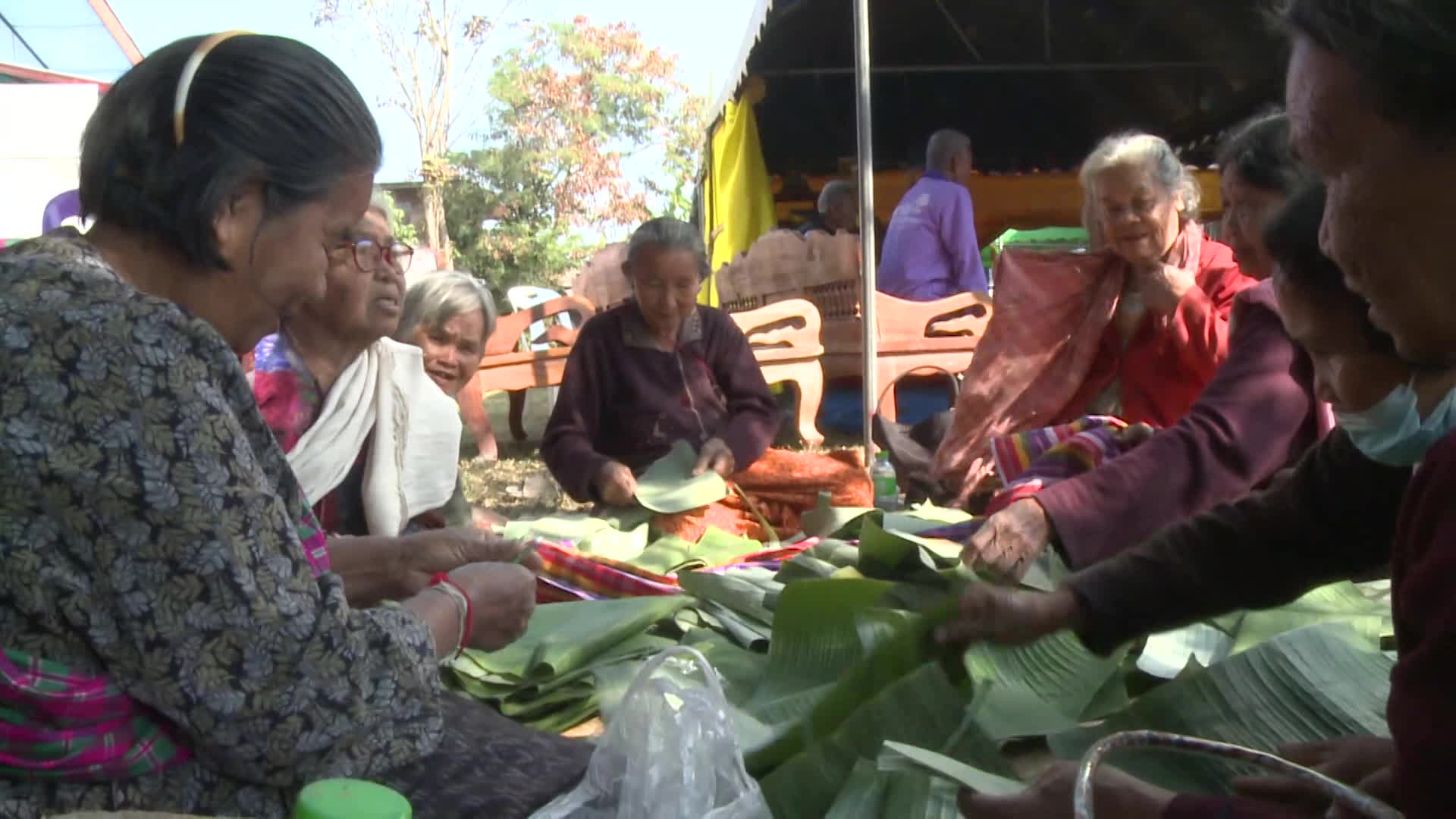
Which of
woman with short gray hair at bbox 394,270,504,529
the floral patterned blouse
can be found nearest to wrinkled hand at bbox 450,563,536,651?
the floral patterned blouse

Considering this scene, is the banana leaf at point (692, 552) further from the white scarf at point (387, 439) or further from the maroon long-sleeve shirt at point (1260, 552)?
the maroon long-sleeve shirt at point (1260, 552)

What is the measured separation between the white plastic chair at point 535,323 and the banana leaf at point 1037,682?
4.87m

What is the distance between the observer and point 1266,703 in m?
1.62

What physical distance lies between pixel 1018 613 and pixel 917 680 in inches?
8.5

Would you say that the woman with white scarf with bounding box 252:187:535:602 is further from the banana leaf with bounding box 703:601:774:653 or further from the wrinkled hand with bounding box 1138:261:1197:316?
the wrinkled hand with bounding box 1138:261:1197:316

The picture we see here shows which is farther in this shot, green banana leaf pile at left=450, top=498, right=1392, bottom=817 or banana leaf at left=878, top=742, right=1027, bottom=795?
Result: green banana leaf pile at left=450, top=498, right=1392, bottom=817

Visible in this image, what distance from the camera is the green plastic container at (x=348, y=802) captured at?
41.3 inches

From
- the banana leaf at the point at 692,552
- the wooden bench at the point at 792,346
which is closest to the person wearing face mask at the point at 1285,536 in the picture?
the banana leaf at the point at 692,552

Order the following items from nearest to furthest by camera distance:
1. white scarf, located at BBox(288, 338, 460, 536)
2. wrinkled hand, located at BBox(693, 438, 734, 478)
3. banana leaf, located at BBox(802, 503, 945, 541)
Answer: white scarf, located at BBox(288, 338, 460, 536)
banana leaf, located at BBox(802, 503, 945, 541)
wrinkled hand, located at BBox(693, 438, 734, 478)

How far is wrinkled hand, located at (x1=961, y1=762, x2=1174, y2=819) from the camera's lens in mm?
973

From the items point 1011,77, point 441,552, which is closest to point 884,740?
point 441,552

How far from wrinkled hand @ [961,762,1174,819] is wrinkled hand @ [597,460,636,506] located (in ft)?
8.10

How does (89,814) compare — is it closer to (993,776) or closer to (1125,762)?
(993,776)

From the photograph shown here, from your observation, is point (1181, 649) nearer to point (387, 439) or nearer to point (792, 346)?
point (387, 439)
